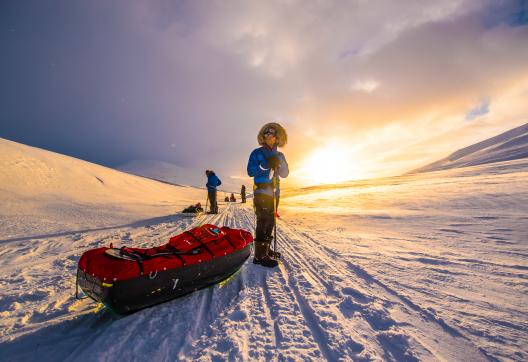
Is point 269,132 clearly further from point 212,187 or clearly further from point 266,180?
point 212,187

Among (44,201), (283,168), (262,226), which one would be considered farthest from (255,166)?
(44,201)

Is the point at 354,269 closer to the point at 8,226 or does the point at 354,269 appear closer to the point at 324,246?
the point at 324,246

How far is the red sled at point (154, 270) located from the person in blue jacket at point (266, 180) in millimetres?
881

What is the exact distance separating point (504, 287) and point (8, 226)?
38.8 feet

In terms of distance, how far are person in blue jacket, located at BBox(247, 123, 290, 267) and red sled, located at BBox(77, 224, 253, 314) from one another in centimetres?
88

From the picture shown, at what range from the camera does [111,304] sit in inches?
91.8

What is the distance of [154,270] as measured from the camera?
8.62ft

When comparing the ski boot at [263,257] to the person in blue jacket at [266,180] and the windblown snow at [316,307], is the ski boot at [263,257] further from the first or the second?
the windblown snow at [316,307]

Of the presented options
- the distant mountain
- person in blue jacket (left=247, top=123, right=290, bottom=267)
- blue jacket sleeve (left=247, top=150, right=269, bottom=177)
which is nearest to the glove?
person in blue jacket (left=247, top=123, right=290, bottom=267)

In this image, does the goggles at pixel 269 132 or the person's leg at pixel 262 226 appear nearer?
the person's leg at pixel 262 226

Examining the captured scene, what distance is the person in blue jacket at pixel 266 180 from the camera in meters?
4.56

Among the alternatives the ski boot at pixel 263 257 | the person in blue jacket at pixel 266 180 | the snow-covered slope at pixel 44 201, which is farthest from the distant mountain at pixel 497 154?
the snow-covered slope at pixel 44 201

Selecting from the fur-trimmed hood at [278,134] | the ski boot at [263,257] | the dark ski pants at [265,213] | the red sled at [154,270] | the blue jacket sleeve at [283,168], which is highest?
the fur-trimmed hood at [278,134]

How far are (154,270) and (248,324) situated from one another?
123 cm
